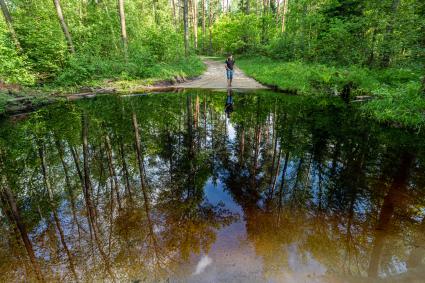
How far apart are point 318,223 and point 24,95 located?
14.9 metres

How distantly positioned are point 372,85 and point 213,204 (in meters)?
11.8

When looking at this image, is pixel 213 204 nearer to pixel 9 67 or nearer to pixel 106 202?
pixel 106 202

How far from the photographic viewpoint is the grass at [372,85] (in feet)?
27.5

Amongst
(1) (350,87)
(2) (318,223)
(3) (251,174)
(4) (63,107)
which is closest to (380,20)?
(1) (350,87)

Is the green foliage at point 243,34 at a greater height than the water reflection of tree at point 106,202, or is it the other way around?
the green foliage at point 243,34

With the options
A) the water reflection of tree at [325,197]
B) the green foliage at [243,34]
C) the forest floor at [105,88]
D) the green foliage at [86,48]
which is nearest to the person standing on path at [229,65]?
the forest floor at [105,88]

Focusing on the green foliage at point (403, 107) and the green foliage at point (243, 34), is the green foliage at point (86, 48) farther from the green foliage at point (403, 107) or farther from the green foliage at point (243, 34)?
the green foliage at point (403, 107)

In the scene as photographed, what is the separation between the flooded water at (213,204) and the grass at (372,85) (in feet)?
3.08

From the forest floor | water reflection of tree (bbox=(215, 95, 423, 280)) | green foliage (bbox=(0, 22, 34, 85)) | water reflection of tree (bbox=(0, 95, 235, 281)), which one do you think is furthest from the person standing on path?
green foliage (bbox=(0, 22, 34, 85))

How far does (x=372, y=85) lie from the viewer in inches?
472

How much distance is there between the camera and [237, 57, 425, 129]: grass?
8367 millimetres

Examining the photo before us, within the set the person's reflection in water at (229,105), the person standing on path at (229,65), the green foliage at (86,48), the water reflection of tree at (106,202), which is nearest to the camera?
the water reflection of tree at (106,202)

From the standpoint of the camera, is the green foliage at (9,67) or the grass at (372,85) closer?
the grass at (372,85)

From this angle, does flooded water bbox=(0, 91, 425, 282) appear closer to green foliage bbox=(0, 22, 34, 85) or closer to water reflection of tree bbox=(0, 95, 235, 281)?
water reflection of tree bbox=(0, 95, 235, 281)
